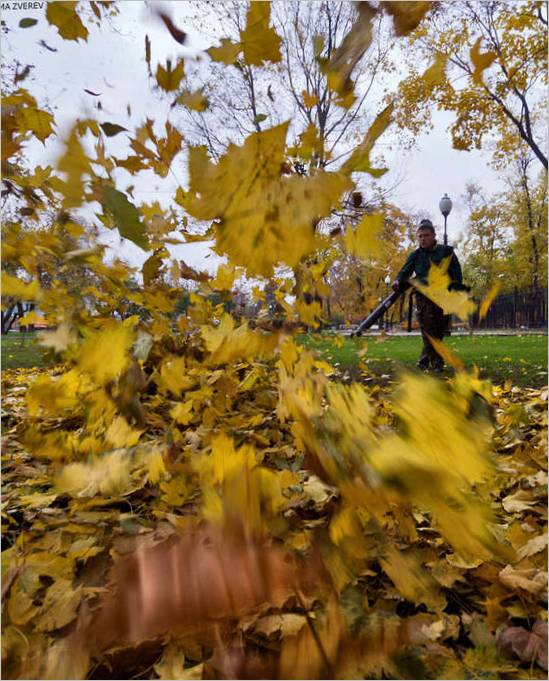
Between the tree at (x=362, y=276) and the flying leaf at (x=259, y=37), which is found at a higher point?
the flying leaf at (x=259, y=37)

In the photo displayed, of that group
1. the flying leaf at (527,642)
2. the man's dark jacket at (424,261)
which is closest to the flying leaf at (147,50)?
the flying leaf at (527,642)

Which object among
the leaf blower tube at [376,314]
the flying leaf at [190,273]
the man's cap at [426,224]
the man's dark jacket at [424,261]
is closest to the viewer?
the flying leaf at [190,273]

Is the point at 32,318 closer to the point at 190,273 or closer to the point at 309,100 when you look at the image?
the point at 190,273

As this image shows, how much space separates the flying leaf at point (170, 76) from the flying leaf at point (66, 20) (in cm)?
16

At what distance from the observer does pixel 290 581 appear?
792 mm

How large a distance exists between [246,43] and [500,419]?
2.02m

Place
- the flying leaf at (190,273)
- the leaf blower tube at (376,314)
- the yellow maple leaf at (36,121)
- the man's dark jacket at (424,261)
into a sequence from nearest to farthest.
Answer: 1. the yellow maple leaf at (36,121)
2. the flying leaf at (190,273)
3. the leaf blower tube at (376,314)
4. the man's dark jacket at (424,261)

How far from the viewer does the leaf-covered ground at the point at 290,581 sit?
647 mm

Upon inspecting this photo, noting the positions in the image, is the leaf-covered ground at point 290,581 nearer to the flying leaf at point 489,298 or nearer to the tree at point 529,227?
the flying leaf at point 489,298

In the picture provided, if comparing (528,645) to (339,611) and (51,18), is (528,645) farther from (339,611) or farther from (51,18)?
(51,18)

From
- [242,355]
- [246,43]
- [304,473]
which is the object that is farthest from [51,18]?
[304,473]

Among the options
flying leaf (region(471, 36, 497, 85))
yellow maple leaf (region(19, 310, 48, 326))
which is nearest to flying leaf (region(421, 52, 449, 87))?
flying leaf (region(471, 36, 497, 85))

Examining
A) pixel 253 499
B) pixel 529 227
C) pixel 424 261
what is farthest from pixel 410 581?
pixel 529 227

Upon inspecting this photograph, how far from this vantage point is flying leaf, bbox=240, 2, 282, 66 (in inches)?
26.9
